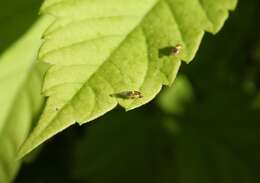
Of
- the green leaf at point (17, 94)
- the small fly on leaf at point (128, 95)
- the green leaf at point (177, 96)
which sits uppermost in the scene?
the small fly on leaf at point (128, 95)

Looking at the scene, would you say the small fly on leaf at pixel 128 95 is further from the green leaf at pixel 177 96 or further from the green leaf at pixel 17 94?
the green leaf at pixel 177 96

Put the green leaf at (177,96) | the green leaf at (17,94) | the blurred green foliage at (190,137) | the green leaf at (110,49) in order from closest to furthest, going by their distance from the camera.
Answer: the green leaf at (110,49) < the green leaf at (17,94) < the blurred green foliage at (190,137) < the green leaf at (177,96)

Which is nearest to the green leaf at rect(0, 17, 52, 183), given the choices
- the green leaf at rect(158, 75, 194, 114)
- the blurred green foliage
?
the blurred green foliage

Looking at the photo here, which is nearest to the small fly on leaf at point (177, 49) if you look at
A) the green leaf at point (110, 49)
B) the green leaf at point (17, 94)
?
the green leaf at point (110, 49)

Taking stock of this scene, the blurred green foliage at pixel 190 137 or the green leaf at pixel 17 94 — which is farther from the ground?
the green leaf at pixel 17 94

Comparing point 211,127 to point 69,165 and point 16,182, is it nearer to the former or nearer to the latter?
point 69,165

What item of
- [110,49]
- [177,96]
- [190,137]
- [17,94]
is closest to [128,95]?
[110,49]

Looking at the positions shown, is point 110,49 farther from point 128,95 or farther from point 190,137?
point 190,137

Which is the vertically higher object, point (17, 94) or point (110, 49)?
point (110, 49)
